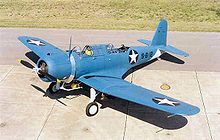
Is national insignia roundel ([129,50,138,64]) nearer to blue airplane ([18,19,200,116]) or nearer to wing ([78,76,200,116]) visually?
blue airplane ([18,19,200,116])

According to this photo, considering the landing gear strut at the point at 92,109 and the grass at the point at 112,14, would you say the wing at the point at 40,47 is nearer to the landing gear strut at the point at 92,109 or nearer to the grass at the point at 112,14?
the landing gear strut at the point at 92,109

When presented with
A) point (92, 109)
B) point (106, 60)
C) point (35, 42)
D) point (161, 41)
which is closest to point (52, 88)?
point (92, 109)

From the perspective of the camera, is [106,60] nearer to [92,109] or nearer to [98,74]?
[98,74]

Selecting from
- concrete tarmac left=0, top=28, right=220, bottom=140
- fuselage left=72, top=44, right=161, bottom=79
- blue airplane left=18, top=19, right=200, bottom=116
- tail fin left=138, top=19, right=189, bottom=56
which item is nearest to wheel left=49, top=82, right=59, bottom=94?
blue airplane left=18, top=19, right=200, bottom=116

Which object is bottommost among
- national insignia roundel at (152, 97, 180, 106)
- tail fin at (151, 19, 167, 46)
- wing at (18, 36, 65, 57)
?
wing at (18, 36, 65, 57)

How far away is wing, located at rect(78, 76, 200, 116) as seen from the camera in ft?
26.3

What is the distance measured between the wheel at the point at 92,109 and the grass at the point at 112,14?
1318cm

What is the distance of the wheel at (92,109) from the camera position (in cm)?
955

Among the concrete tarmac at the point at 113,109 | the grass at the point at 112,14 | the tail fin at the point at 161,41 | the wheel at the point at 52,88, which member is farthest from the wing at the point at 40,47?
the grass at the point at 112,14

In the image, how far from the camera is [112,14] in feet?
92.2

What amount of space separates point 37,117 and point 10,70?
493cm

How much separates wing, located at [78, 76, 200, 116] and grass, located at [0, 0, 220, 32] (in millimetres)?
12392

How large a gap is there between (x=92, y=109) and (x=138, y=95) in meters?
1.91

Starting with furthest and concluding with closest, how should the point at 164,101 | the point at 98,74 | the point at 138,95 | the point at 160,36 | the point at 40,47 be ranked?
the point at 160,36 → the point at 40,47 → the point at 98,74 → the point at 138,95 → the point at 164,101
